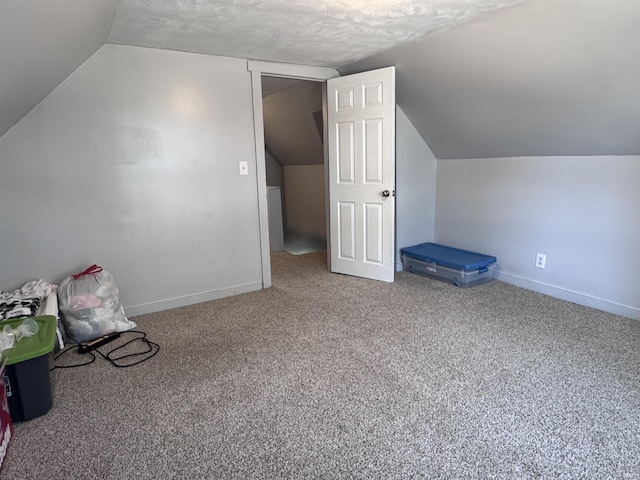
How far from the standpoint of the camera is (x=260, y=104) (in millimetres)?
3342

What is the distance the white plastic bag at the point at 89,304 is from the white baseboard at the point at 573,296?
334 centimetres

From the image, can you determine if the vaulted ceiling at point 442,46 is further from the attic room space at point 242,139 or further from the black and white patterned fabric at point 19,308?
the black and white patterned fabric at point 19,308

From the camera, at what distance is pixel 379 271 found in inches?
145

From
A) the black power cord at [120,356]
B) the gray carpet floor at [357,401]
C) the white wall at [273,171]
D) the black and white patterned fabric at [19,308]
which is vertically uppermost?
the white wall at [273,171]

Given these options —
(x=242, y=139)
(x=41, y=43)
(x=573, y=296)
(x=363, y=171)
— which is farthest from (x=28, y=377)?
(x=573, y=296)

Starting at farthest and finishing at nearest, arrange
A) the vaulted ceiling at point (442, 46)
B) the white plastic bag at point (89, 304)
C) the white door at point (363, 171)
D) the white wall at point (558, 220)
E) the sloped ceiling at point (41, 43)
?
the white door at point (363, 171) < the white wall at point (558, 220) < the white plastic bag at point (89, 304) < the vaulted ceiling at point (442, 46) < the sloped ceiling at point (41, 43)

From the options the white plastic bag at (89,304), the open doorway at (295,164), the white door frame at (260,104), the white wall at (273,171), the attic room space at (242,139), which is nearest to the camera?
the attic room space at (242,139)

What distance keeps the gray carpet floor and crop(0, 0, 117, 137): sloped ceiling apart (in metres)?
1.55

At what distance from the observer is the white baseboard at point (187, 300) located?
9.94 ft

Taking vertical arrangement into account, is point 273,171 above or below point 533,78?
below

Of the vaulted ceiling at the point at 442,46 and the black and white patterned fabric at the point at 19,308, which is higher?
the vaulted ceiling at the point at 442,46

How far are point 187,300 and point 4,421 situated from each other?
1.67 meters

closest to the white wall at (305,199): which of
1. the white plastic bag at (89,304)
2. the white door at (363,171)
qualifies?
the white door at (363,171)

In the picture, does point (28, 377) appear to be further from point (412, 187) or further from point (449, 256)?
point (412, 187)
